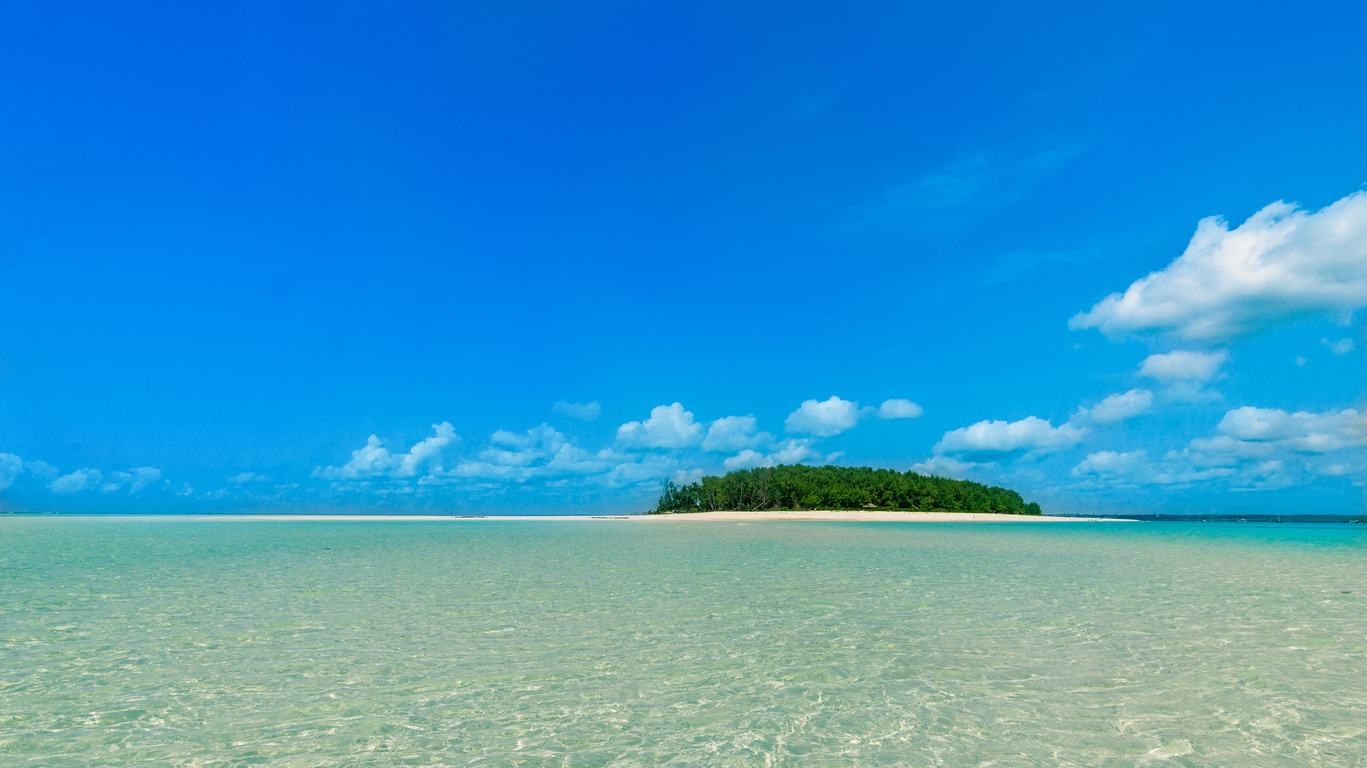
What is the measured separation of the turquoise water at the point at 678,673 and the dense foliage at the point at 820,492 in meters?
107

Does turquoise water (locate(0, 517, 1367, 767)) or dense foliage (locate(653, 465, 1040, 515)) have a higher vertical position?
dense foliage (locate(653, 465, 1040, 515))

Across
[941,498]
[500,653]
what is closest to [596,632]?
[500,653]

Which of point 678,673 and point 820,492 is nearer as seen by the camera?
point 678,673

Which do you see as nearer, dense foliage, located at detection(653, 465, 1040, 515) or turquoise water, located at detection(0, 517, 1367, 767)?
turquoise water, located at detection(0, 517, 1367, 767)

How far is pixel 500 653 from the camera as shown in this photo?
10820mm

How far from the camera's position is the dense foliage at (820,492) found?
125 metres

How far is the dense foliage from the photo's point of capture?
12531 centimetres

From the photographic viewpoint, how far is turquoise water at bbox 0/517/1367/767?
23.4 ft

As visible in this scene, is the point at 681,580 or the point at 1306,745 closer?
the point at 1306,745

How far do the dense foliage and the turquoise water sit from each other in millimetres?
106881

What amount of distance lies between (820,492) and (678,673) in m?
119

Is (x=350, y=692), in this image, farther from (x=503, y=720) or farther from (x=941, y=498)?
(x=941, y=498)

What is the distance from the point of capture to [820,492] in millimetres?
125562

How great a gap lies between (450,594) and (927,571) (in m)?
14.4
